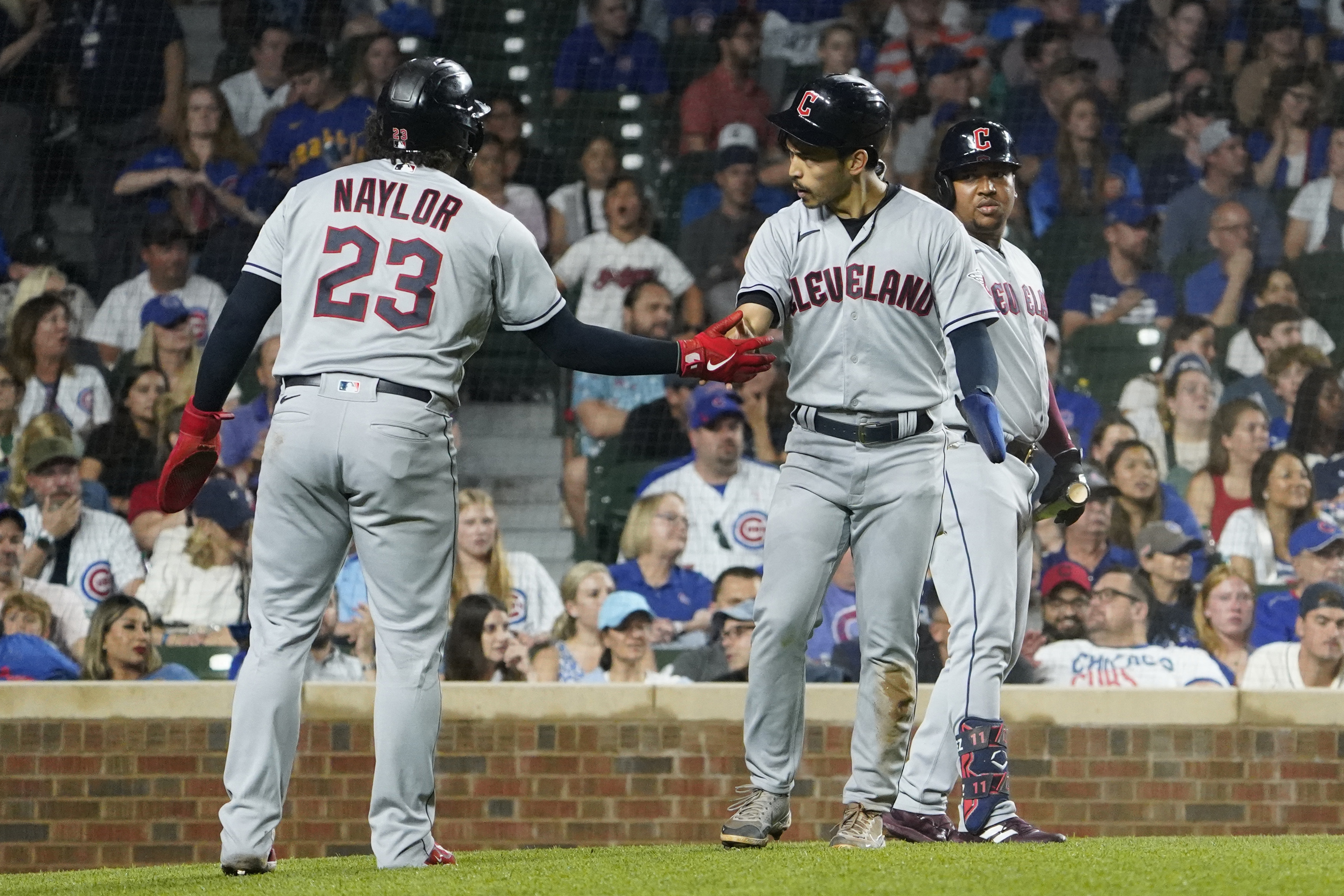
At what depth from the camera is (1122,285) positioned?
27.6ft

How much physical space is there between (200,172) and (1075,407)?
444 cm

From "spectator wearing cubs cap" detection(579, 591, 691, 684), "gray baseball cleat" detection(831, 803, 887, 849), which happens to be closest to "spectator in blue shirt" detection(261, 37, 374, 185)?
"spectator wearing cubs cap" detection(579, 591, 691, 684)

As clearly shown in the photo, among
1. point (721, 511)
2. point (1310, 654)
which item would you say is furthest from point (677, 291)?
point (1310, 654)

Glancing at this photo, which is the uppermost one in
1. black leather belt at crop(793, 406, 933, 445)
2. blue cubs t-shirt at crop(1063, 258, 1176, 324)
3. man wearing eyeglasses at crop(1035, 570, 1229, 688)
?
blue cubs t-shirt at crop(1063, 258, 1176, 324)

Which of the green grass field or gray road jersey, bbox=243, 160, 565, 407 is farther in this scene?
gray road jersey, bbox=243, 160, 565, 407

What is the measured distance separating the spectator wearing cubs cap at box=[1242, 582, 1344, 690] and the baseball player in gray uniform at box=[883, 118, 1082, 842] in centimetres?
273

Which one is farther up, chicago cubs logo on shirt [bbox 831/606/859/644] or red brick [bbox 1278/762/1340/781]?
chicago cubs logo on shirt [bbox 831/606/859/644]

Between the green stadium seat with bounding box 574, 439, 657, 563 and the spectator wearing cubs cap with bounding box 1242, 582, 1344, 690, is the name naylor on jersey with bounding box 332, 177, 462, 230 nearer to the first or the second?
the green stadium seat with bounding box 574, 439, 657, 563

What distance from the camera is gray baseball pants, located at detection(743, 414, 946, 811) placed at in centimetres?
391

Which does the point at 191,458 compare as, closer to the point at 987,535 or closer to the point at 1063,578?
the point at 987,535

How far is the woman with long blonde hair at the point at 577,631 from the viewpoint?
6809 millimetres

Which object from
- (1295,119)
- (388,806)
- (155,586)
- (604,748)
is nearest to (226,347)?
(388,806)

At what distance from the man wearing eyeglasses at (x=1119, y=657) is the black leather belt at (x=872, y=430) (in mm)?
3235

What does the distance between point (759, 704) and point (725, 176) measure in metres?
5.14
